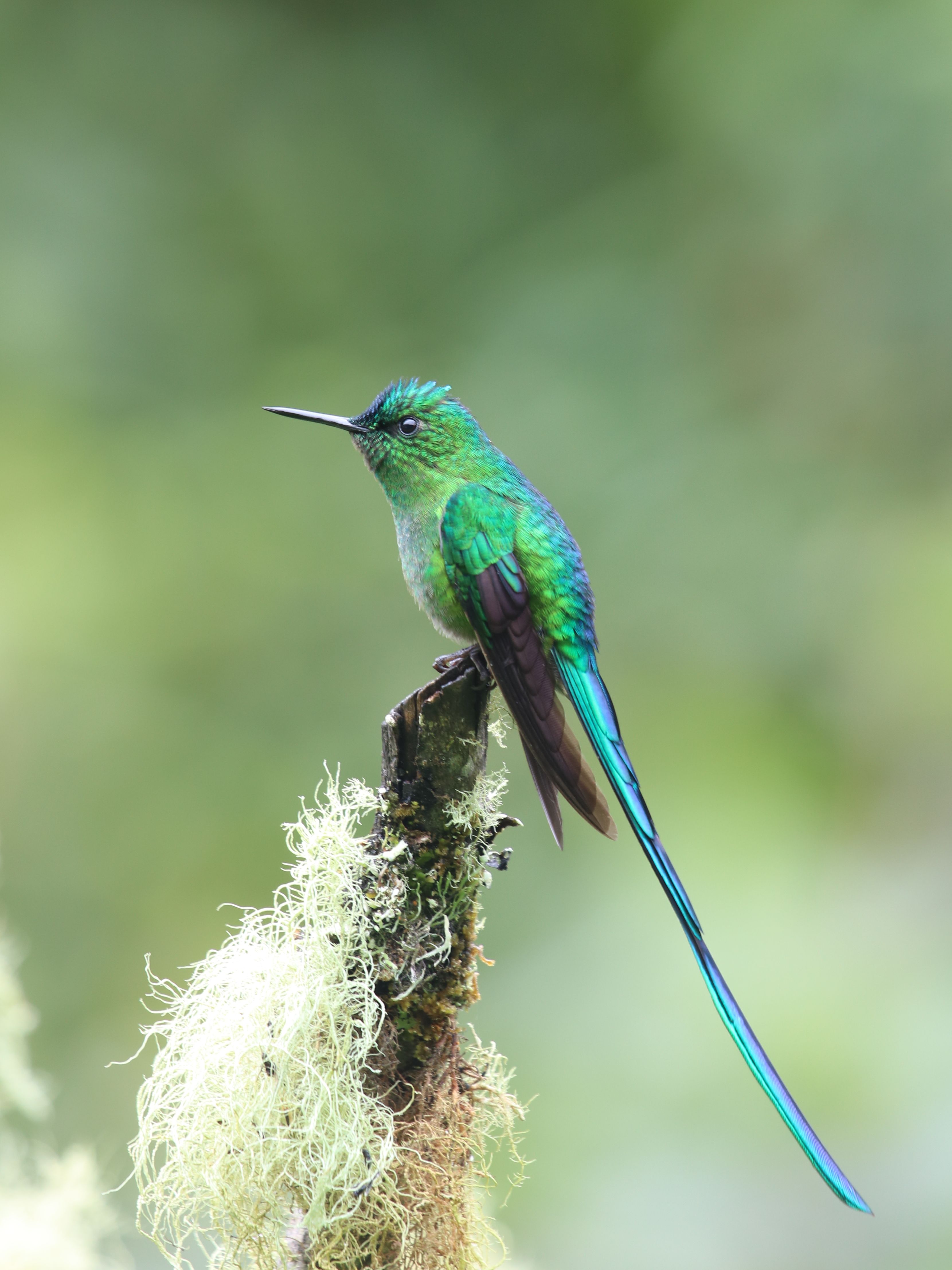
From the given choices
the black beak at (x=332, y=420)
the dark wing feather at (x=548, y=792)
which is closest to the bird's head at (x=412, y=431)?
the black beak at (x=332, y=420)

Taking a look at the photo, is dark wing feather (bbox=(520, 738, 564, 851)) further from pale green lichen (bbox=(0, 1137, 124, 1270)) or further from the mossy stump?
pale green lichen (bbox=(0, 1137, 124, 1270))

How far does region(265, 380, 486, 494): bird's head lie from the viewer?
3.19 metres

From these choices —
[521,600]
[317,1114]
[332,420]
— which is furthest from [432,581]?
[317,1114]

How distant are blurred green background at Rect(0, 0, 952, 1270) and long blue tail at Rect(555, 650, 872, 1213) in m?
2.76

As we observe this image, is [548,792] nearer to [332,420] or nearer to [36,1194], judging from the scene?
[36,1194]

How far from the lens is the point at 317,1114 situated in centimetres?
169

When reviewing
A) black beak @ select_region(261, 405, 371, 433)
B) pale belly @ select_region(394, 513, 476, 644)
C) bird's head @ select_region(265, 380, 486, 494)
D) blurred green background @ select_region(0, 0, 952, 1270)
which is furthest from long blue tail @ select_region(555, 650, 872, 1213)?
blurred green background @ select_region(0, 0, 952, 1270)

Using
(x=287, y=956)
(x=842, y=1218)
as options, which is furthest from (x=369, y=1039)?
(x=842, y=1218)

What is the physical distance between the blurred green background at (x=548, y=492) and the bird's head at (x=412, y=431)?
297 cm

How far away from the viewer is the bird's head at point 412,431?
3188mm

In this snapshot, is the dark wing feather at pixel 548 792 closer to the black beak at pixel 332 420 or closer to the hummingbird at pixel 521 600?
the hummingbird at pixel 521 600

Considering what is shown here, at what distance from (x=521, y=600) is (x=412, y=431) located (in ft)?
2.52

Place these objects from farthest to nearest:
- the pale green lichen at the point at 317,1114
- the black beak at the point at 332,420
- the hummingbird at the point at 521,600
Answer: the black beak at the point at 332,420 < the hummingbird at the point at 521,600 < the pale green lichen at the point at 317,1114

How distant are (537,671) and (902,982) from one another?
3.60 metres
